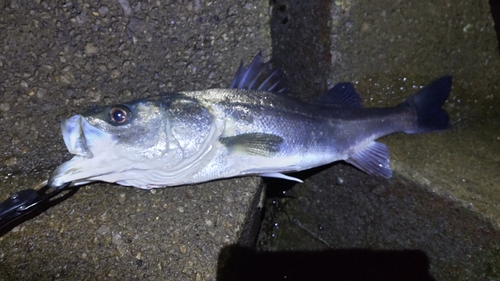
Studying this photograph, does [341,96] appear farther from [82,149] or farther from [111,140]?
[82,149]

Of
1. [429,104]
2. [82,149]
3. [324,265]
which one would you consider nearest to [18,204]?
[82,149]

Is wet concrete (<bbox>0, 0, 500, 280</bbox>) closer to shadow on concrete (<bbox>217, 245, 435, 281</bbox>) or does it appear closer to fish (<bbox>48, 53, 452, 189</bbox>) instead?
shadow on concrete (<bbox>217, 245, 435, 281</bbox>)

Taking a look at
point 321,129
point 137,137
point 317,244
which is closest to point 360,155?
point 321,129

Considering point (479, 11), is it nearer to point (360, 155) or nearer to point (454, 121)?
point (454, 121)

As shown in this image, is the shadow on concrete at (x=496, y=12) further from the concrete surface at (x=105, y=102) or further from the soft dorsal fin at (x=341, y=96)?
the concrete surface at (x=105, y=102)

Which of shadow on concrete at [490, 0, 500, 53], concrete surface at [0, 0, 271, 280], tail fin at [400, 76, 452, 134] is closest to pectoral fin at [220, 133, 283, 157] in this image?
concrete surface at [0, 0, 271, 280]
